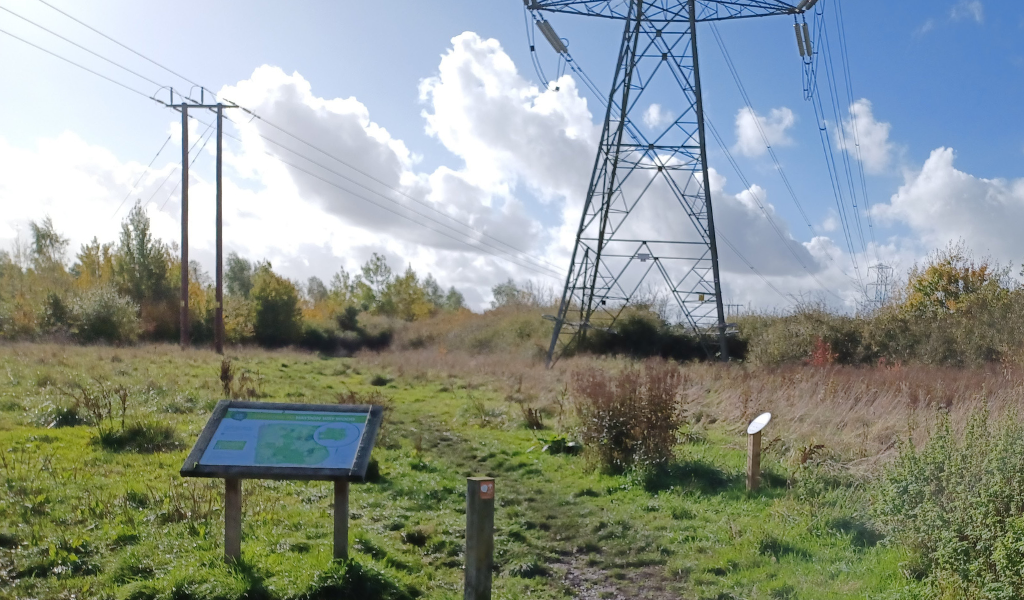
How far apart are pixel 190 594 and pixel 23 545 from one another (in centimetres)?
200

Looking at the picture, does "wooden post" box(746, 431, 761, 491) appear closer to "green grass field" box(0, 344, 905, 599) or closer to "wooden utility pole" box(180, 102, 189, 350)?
"green grass field" box(0, 344, 905, 599)

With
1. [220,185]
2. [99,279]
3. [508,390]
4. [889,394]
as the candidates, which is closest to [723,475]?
[889,394]

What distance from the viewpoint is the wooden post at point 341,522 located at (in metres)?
6.02

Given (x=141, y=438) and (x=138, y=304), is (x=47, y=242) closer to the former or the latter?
(x=138, y=304)

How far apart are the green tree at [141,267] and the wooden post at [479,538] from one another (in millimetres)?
48588

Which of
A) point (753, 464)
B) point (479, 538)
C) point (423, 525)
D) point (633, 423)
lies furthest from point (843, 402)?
point (479, 538)

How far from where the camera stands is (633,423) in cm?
1059

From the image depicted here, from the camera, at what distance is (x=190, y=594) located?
219 inches

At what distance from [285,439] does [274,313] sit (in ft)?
153

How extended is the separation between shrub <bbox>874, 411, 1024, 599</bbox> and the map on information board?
175 inches

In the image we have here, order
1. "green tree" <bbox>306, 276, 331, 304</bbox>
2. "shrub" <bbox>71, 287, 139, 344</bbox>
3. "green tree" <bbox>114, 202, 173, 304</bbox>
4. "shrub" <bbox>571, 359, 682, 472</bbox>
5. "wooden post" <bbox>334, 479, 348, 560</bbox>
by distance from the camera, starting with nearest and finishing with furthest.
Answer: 1. "wooden post" <bbox>334, 479, 348, 560</bbox>
2. "shrub" <bbox>571, 359, 682, 472</bbox>
3. "shrub" <bbox>71, 287, 139, 344</bbox>
4. "green tree" <bbox>114, 202, 173, 304</bbox>
5. "green tree" <bbox>306, 276, 331, 304</bbox>

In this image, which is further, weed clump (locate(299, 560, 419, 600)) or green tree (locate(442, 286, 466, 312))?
green tree (locate(442, 286, 466, 312))

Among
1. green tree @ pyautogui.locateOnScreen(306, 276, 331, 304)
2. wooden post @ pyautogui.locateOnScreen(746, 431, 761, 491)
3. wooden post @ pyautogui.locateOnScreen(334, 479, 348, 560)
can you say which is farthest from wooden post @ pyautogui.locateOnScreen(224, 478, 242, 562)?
green tree @ pyautogui.locateOnScreen(306, 276, 331, 304)

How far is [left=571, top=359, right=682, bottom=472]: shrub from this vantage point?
10.3m
